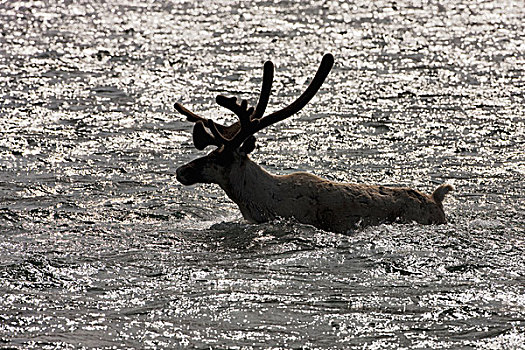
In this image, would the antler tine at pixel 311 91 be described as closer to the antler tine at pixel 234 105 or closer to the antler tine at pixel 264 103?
the antler tine at pixel 264 103

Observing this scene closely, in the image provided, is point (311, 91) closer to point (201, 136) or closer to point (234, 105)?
point (234, 105)

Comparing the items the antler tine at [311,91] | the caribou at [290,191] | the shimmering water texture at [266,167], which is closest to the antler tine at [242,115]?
the caribou at [290,191]

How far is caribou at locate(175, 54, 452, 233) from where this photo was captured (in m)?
7.68

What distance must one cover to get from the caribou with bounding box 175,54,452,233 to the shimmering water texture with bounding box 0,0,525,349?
0.12 m

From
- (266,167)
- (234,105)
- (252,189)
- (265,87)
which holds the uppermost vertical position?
(265,87)

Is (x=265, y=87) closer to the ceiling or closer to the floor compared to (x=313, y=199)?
closer to the ceiling

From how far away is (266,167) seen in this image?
34.6ft

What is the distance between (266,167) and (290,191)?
2.77 metres

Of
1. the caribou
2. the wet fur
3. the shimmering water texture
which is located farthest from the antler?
the shimmering water texture

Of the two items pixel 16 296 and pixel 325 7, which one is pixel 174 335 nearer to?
pixel 16 296

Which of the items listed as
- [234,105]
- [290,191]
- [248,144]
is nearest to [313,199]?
[290,191]

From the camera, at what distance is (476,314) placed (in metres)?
6.14

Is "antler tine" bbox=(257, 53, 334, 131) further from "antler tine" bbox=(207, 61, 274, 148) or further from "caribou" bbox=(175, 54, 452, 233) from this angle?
"antler tine" bbox=(207, 61, 274, 148)

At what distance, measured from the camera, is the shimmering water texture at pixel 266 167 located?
6.05m
